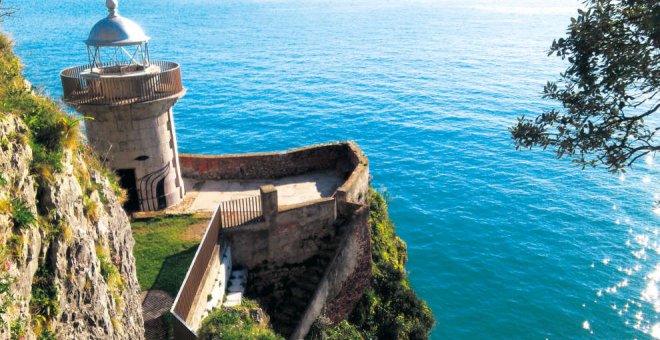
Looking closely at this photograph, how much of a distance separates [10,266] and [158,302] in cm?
808

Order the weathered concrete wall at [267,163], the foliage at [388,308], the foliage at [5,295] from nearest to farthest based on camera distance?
the foliage at [5,295] < the foliage at [388,308] < the weathered concrete wall at [267,163]

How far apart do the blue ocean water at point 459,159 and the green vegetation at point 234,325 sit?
25.3 feet

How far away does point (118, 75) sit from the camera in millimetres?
19375

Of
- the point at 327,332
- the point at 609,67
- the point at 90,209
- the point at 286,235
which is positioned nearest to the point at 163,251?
the point at 286,235

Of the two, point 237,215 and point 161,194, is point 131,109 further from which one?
point 237,215

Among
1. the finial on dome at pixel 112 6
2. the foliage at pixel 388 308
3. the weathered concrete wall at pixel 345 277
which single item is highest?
the finial on dome at pixel 112 6

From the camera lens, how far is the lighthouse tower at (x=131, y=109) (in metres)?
18.9

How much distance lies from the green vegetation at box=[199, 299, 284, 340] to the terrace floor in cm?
640

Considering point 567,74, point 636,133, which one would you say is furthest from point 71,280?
point 636,133

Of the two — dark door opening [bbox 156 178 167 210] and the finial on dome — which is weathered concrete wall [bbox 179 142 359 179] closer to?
dark door opening [bbox 156 178 167 210]

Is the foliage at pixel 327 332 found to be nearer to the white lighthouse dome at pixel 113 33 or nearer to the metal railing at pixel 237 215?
the metal railing at pixel 237 215

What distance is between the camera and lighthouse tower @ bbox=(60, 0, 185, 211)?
61.9ft

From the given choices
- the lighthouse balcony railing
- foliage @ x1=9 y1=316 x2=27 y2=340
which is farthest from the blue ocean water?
foliage @ x1=9 y1=316 x2=27 y2=340

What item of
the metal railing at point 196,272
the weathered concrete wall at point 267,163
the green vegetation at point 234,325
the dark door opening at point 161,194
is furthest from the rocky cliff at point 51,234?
the weathered concrete wall at point 267,163
